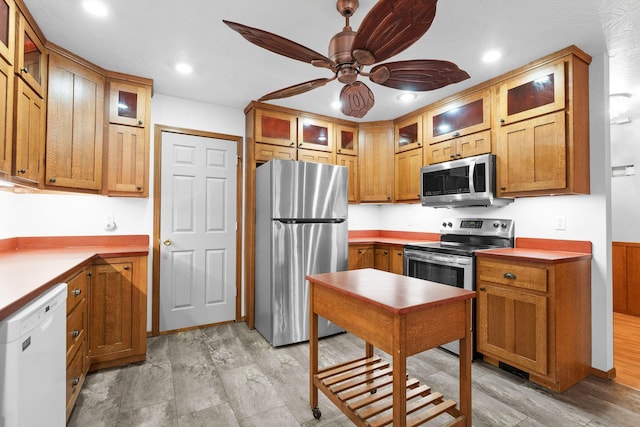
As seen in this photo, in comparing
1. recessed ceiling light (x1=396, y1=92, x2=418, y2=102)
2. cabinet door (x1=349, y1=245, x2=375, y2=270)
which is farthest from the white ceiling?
cabinet door (x1=349, y1=245, x2=375, y2=270)

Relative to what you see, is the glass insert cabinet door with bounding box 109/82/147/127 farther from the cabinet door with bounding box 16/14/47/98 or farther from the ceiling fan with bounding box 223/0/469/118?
the ceiling fan with bounding box 223/0/469/118

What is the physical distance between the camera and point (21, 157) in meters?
1.94

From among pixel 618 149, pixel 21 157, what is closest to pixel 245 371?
pixel 21 157

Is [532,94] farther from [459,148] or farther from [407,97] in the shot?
[407,97]

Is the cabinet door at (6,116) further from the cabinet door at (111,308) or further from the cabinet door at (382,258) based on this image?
the cabinet door at (382,258)

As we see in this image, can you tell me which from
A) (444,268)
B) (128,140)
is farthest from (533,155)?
(128,140)

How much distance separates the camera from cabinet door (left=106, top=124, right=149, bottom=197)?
9.02 ft

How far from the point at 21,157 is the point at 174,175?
1.41 meters

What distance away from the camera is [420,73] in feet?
5.25

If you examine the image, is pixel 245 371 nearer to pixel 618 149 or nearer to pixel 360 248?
pixel 360 248

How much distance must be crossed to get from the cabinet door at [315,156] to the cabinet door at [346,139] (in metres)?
0.16

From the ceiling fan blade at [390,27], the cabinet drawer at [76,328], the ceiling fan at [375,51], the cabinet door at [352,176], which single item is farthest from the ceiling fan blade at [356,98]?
the cabinet door at [352,176]

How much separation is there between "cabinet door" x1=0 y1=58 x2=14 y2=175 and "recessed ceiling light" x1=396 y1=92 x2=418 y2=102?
298 centimetres

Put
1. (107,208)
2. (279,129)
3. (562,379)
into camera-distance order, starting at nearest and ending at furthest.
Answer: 1. (562,379)
2. (107,208)
3. (279,129)
